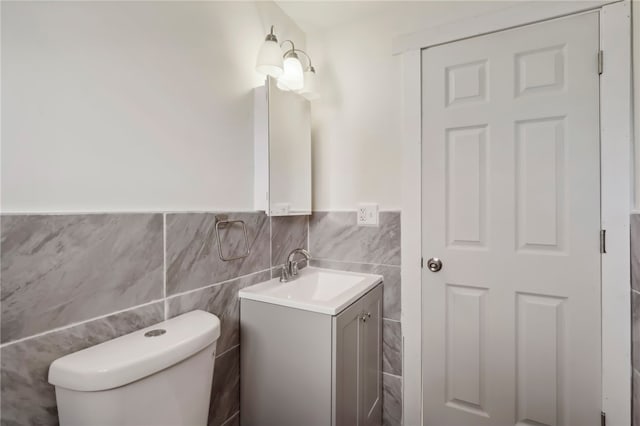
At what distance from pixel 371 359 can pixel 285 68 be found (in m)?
1.47

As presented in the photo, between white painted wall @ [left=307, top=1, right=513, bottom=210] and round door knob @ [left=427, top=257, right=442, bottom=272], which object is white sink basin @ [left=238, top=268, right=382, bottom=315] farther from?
white painted wall @ [left=307, top=1, right=513, bottom=210]

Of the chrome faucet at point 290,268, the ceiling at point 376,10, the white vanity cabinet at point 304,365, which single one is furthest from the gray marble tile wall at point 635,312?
the chrome faucet at point 290,268

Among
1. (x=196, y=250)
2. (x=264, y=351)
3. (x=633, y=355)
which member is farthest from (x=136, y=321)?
(x=633, y=355)

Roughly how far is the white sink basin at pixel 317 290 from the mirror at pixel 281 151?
0.35 metres

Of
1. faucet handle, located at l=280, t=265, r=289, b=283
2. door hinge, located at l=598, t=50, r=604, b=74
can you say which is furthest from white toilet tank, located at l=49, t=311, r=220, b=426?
door hinge, located at l=598, t=50, r=604, b=74

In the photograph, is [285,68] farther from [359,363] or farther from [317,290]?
[359,363]

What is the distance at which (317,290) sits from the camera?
1.53 m

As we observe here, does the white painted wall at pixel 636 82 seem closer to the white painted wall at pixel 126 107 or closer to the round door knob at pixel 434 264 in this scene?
the round door knob at pixel 434 264

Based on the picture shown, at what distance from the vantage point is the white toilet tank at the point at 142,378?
0.63 m

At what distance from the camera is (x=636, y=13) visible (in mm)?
1040

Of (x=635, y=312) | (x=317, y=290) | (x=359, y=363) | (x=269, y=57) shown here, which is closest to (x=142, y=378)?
(x=359, y=363)

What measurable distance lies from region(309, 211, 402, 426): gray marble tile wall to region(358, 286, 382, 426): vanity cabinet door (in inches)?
1.9

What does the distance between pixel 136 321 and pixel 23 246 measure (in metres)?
0.36

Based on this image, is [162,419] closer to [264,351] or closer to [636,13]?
[264,351]
